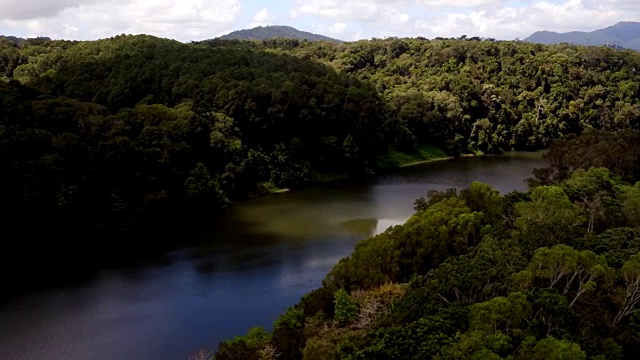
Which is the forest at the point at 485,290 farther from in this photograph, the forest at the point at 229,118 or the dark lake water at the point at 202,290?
the forest at the point at 229,118

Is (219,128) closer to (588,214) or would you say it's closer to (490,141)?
(588,214)

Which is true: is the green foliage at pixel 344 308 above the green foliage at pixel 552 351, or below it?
below

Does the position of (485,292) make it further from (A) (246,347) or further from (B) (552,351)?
(A) (246,347)

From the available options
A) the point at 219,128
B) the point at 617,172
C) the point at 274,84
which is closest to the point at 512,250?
the point at 617,172

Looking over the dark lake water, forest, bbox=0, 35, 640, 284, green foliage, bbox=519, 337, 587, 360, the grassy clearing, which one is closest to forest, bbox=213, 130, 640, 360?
green foliage, bbox=519, 337, 587, 360

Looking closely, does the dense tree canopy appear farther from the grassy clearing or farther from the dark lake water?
the grassy clearing

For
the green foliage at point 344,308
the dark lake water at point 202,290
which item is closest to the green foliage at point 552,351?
the green foliage at point 344,308
